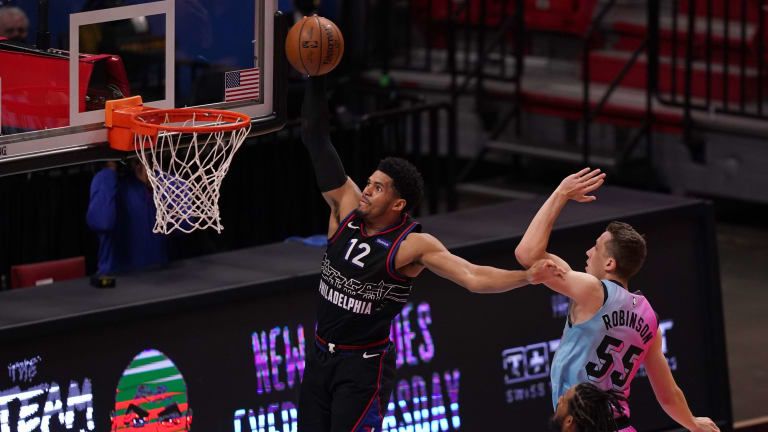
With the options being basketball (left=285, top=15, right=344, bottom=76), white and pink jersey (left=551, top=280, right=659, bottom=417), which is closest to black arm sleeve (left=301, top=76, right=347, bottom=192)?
basketball (left=285, top=15, right=344, bottom=76)

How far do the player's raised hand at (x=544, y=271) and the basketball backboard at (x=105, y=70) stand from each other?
1.86 m

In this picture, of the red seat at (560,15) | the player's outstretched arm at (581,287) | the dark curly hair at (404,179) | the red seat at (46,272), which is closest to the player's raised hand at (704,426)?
the player's outstretched arm at (581,287)

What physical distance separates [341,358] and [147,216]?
2.55m

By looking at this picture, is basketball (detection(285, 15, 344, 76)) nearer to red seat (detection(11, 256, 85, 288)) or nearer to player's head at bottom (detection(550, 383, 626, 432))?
player's head at bottom (detection(550, 383, 626, 432))

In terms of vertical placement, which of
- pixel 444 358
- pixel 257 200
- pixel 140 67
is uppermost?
pixel 140 67

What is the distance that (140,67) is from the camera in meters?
9.15

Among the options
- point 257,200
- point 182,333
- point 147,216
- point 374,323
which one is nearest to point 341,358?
point 374,323

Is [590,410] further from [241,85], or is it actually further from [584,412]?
[241,85]

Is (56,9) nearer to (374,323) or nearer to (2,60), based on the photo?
(2,60)

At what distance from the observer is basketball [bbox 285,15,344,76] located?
7625 mm

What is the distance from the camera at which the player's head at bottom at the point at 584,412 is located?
5.90 metres

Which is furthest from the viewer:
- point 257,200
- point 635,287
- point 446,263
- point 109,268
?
point 257,200

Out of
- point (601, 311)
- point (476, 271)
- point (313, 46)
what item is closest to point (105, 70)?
point (313, 46)

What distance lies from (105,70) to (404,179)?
162 centimetres
